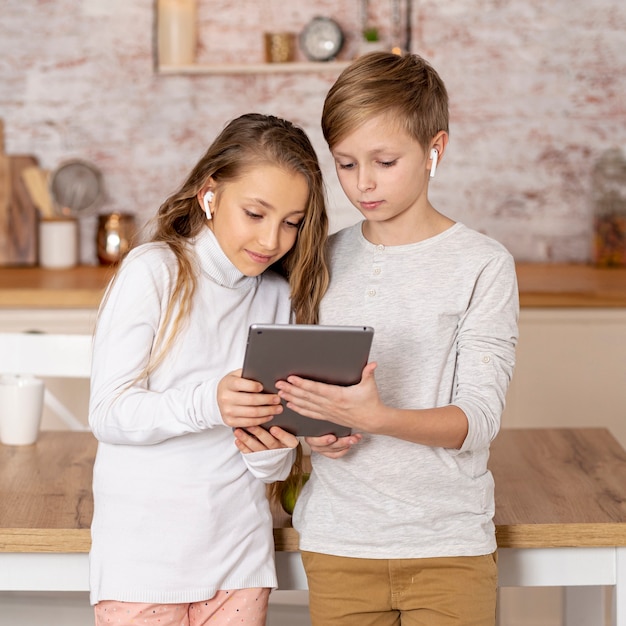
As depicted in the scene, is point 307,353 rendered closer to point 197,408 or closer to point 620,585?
point 197,408

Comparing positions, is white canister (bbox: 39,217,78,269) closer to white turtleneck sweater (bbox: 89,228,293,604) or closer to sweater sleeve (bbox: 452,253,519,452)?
white turtleneck sweater (bbox: 89,228,293,604)

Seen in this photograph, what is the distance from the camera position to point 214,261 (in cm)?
135

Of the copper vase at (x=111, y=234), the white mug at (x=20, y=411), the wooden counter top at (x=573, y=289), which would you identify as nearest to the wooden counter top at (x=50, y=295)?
the copper vase at (x=111, y=234)

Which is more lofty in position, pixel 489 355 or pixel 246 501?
pixel 489 355

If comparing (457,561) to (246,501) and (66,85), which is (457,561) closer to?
(246,501)

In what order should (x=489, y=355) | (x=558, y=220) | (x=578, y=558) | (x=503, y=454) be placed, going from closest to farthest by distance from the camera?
(x=489, y=355) < (x=578, y=558) < (x=503, y=454) < (x=558, y=220)

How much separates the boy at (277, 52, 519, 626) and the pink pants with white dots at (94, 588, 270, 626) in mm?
80

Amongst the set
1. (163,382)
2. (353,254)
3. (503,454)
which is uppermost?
(353,254)

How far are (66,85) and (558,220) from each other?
1.75m

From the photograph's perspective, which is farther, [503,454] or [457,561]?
[503,454]

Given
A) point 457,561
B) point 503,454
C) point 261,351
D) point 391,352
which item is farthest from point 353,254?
point 503,454

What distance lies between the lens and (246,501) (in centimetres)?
132

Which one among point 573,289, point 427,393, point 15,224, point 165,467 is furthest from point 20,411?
point 15,224

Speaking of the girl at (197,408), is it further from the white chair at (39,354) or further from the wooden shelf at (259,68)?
the wooden shelf at (259,68)
